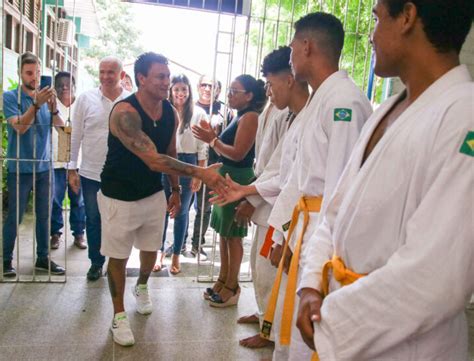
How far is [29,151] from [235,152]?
6.07 feet

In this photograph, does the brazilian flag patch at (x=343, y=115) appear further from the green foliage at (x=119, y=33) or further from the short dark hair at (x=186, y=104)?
the green foliage at (x=119, y=33)

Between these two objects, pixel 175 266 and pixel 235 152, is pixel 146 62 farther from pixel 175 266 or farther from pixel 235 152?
pixel 175 266

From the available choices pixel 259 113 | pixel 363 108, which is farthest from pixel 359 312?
pixel 259 113

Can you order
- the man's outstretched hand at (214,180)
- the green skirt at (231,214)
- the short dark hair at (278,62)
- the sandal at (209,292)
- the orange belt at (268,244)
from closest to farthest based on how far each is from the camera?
the orange belt at (268,244)
the short dark hair at (278,62)
the man's outstretched hand at (214,180)
the green skirt at (231,214)
the sandal at (209,292)

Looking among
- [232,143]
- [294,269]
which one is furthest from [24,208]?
[294,269]

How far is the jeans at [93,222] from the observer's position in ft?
12.6

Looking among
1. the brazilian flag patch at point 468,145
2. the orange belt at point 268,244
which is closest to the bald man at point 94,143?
the orange belt at point 268,244

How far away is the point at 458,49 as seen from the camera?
1.11 m

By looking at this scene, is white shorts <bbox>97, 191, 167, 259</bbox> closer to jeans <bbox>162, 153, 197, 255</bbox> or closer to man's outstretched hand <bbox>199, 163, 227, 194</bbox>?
man's outstretched hand <bbox>199, 163, 227, 194</bbox>

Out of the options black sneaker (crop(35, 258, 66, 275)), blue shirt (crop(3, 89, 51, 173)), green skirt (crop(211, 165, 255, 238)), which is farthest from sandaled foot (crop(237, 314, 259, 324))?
blue shirt (crop(3, 89, 51, 173))

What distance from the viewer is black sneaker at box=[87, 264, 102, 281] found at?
3.78 m

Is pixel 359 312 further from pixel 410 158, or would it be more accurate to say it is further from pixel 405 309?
pixel 410 158

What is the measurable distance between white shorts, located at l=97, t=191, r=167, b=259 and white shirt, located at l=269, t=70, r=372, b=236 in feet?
4.20

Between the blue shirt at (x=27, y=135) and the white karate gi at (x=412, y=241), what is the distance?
10.4ft
